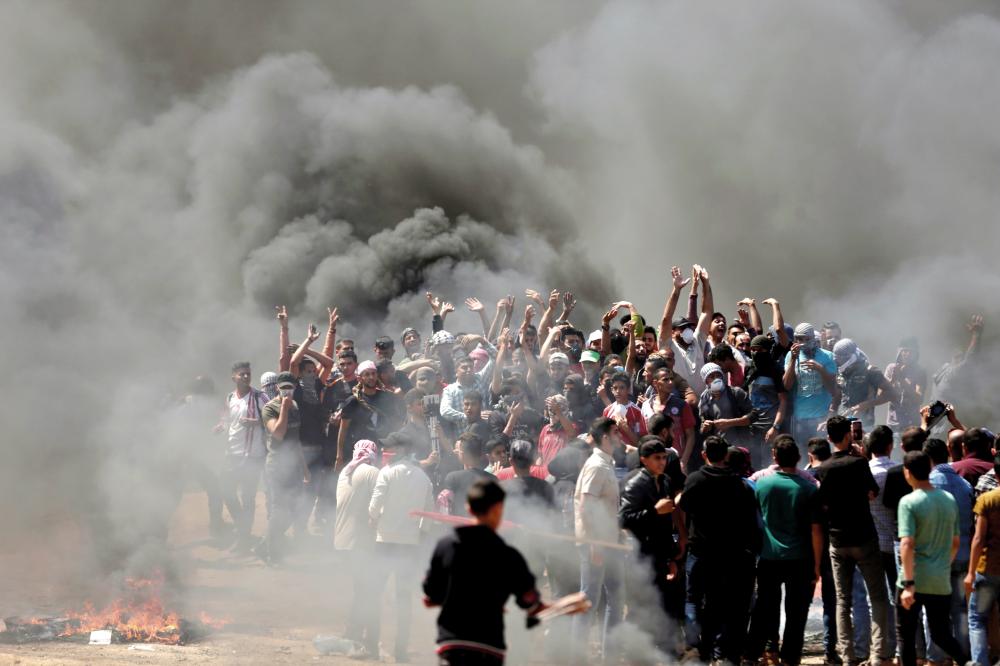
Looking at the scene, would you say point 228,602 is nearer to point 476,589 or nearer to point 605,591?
point 605,591

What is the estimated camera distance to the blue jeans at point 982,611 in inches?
259

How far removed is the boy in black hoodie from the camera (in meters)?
4.73

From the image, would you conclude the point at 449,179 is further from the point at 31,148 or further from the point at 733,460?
the point at 733,460

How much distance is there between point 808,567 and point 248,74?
22.2 metres

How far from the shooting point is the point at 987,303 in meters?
16.8

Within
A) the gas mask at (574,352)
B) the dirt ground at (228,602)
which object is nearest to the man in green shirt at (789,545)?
the dirt ground at (228,602)

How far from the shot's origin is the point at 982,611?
665 centimetres

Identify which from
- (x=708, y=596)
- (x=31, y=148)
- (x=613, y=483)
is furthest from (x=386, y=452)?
(x=31, y=148)

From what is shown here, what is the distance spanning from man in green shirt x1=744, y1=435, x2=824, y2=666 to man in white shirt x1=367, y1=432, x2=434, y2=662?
93.0 inches

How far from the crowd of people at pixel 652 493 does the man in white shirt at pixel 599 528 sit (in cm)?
1

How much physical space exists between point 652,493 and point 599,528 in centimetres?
42

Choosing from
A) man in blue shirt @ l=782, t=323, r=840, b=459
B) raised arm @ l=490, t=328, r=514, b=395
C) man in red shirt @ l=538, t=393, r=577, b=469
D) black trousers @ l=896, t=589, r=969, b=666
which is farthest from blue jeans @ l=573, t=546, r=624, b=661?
man in blue shirt @ l=782, t=323, r=840, b=459

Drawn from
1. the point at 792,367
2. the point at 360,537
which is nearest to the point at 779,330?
the point at 792,367

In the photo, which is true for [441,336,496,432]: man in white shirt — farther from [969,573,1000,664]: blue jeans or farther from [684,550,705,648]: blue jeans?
[969,573,1000,664]: blue jeans
